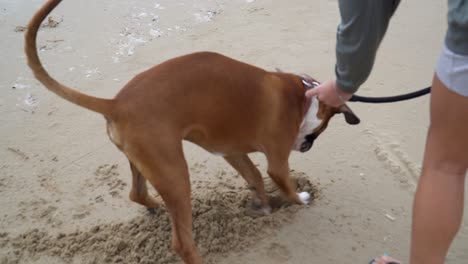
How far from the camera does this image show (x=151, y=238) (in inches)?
107

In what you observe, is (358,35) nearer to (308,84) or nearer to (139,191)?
(308,84)

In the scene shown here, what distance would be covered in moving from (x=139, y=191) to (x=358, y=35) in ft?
5.13

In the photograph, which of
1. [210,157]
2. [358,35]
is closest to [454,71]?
[358,35]

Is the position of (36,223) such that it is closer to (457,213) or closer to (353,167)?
(353,167)

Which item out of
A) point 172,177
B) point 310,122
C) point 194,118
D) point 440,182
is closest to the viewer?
point 440,182

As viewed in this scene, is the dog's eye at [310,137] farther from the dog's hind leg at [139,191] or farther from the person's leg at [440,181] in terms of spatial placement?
the person's leg at [440,181]

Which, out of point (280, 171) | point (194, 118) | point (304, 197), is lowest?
point (304, 197)

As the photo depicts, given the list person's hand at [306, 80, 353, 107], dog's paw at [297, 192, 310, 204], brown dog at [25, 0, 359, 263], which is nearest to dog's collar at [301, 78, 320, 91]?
brown dog at [25, 0, 359, 263]

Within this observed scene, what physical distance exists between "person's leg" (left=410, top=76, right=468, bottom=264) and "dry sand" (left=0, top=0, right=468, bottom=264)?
928 mm

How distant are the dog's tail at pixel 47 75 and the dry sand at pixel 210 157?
939 millimetres

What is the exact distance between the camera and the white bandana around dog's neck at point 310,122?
9.09 ft

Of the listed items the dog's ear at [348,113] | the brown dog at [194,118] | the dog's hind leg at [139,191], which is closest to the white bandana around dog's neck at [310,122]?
the brown dog at [194,118]

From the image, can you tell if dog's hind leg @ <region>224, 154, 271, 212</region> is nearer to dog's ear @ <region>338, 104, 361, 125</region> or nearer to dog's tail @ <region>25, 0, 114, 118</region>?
dog's ear @ <region>338, 104, 361, 125</region>

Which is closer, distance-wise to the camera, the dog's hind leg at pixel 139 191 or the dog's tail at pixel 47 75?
the dog's tail at pixel 47 75
